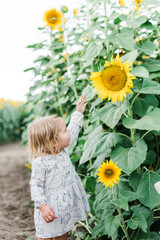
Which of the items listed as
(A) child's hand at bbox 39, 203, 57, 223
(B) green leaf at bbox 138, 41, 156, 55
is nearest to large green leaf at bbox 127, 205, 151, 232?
(A) child's hand at bbox 39, 203, 57, 223

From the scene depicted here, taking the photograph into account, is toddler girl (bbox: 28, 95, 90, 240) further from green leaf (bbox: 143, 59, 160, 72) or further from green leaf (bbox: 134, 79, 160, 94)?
green leaf (bbox: 143, 59, 160, 72)

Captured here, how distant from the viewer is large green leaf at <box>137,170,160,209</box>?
160cm

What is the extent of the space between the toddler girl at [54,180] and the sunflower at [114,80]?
0.35m

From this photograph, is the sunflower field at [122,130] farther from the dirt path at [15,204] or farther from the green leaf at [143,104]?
the dirt path at [15,204]

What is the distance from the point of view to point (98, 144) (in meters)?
1.70

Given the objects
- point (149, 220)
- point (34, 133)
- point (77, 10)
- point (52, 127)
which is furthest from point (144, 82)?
point (77, 10)

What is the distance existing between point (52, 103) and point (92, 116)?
1.18m

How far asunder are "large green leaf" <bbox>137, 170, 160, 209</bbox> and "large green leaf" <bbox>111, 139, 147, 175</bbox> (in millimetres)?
170

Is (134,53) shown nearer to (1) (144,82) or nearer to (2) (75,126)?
(1) (144,82)

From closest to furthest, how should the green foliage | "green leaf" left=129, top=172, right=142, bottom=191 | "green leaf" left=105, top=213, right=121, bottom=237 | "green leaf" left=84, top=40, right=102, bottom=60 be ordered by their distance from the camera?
"green leaf" left=105, top=213, right=121, bottom=237 < "green leaf" left=129, top=172, right=142, bottom=191 < "green leaf" left=84, top=40, right=102, bottom=60 < the green foliage

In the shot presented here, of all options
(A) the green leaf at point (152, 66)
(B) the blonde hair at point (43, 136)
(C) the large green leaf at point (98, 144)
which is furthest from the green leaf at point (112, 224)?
(A) the green leaf at point (152, 66)

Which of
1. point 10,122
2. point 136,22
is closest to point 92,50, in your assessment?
point 136,22

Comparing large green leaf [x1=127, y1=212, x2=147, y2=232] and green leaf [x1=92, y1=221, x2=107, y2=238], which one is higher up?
large green leaf [x1=127, y1=212, x2=147, y2=232]

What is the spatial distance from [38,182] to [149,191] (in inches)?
24.2
